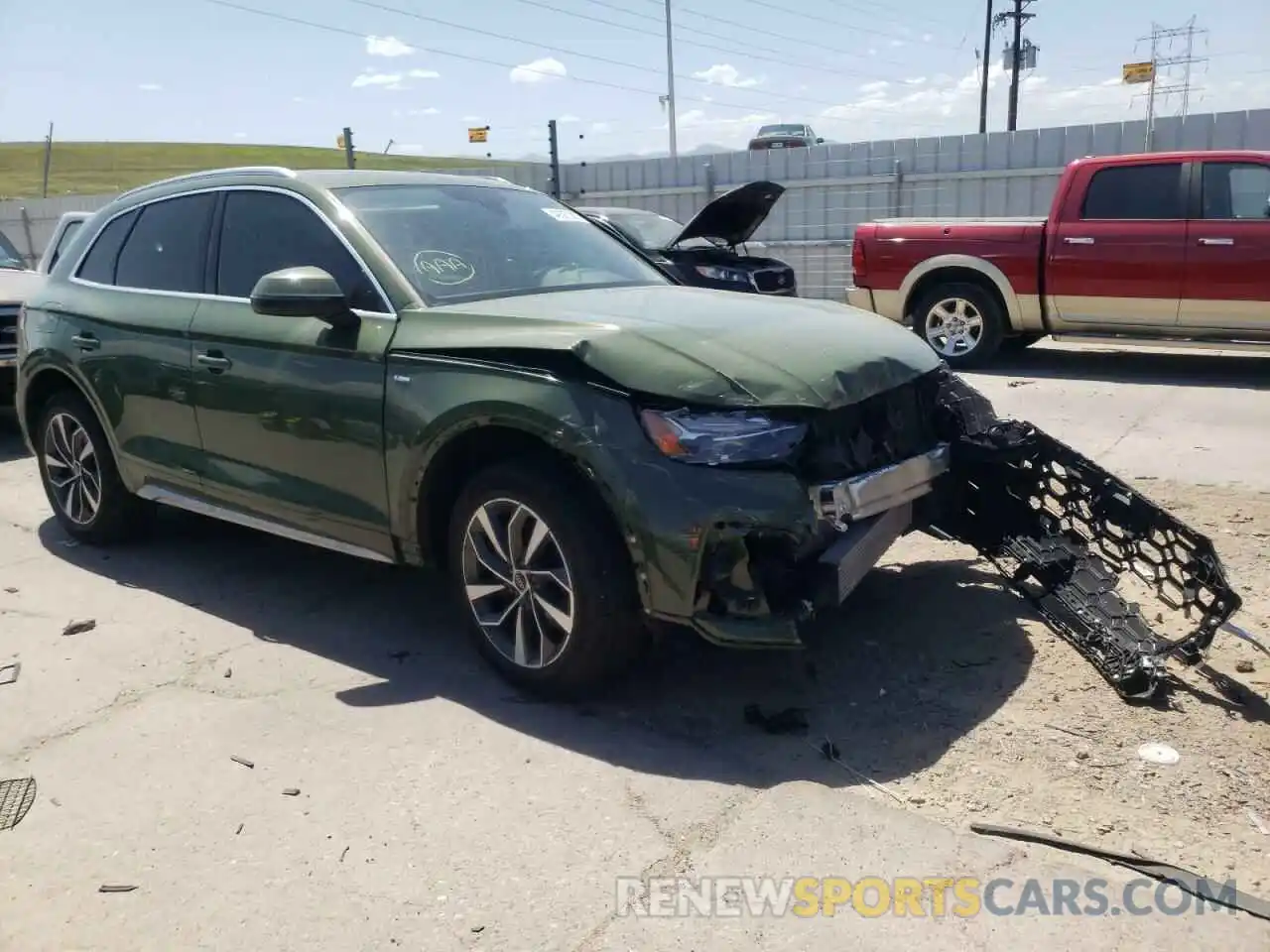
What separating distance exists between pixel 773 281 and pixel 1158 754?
8666 millimetres

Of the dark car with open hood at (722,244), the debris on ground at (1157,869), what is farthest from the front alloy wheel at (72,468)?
the dark car with open hood at (722,244)

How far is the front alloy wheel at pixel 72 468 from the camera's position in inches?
222

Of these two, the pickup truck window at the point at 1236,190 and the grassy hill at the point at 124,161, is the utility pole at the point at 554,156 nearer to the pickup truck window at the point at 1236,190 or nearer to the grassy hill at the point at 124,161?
the pickup truck window at the point at 1236,190

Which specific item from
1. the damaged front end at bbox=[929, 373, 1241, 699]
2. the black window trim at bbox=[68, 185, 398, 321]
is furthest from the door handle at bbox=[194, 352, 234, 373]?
the damaged front end at bbox=[929, 373, 1241, 699]

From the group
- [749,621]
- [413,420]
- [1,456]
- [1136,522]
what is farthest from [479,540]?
[1,456]

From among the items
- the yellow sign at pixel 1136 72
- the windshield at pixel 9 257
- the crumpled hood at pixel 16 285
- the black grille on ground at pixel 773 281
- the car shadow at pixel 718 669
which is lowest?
the car shadow at pixel 718 669

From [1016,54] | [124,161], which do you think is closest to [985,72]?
[1016,54]

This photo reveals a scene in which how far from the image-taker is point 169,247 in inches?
203

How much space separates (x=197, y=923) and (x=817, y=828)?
162cm

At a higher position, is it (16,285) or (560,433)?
(16,285)

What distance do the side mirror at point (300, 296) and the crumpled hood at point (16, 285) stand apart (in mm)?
5603

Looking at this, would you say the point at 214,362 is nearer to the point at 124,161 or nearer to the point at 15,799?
the point at 15,799

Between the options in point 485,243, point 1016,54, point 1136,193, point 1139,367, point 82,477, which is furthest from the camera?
point 1016,54

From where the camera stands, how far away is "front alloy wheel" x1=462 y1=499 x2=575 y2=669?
3.61m
